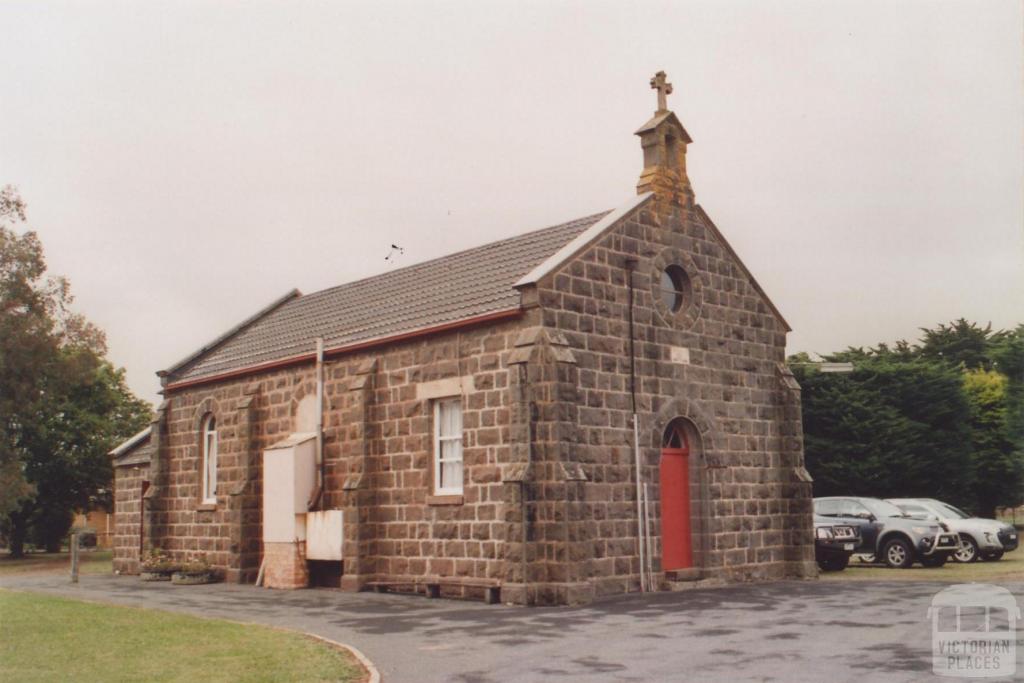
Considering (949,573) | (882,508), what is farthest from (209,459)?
(949,573)

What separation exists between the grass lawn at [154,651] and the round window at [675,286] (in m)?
10.2

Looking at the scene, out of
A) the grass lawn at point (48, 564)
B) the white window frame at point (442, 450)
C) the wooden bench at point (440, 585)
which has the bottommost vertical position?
the grass lawn at point (48, 564)

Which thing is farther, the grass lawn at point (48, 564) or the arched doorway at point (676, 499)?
the grass lawn at point (48, 564)

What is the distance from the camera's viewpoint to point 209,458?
86.5ft

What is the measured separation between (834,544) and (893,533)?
65.6 inches

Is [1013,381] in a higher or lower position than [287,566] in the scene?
higher

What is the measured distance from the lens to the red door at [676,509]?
19203 millimetres

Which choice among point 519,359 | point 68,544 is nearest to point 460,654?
point 519,359

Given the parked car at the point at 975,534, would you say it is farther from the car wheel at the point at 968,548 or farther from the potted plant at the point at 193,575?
the potted plant at the point at 193,575

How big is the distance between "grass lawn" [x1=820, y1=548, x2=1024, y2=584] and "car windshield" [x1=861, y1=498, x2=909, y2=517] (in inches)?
49.3

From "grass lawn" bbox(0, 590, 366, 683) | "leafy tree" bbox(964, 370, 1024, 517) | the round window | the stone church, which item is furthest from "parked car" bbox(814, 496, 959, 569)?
"leafy tree" bbox(964, 370, 1024, 517)

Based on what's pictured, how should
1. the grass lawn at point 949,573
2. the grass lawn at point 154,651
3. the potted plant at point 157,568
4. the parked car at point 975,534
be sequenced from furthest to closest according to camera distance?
1. the parked car at point 975,534
2. the potted plant at point 157,568
3. the grass lawn at point 949,573
4. the grass lawn at point 154,651

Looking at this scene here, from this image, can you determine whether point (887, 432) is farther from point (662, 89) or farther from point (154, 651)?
point (154, 651)

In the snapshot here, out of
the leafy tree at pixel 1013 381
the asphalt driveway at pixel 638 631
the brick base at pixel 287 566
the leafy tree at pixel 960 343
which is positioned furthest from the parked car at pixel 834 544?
the leafy tree at pixel 960 343
